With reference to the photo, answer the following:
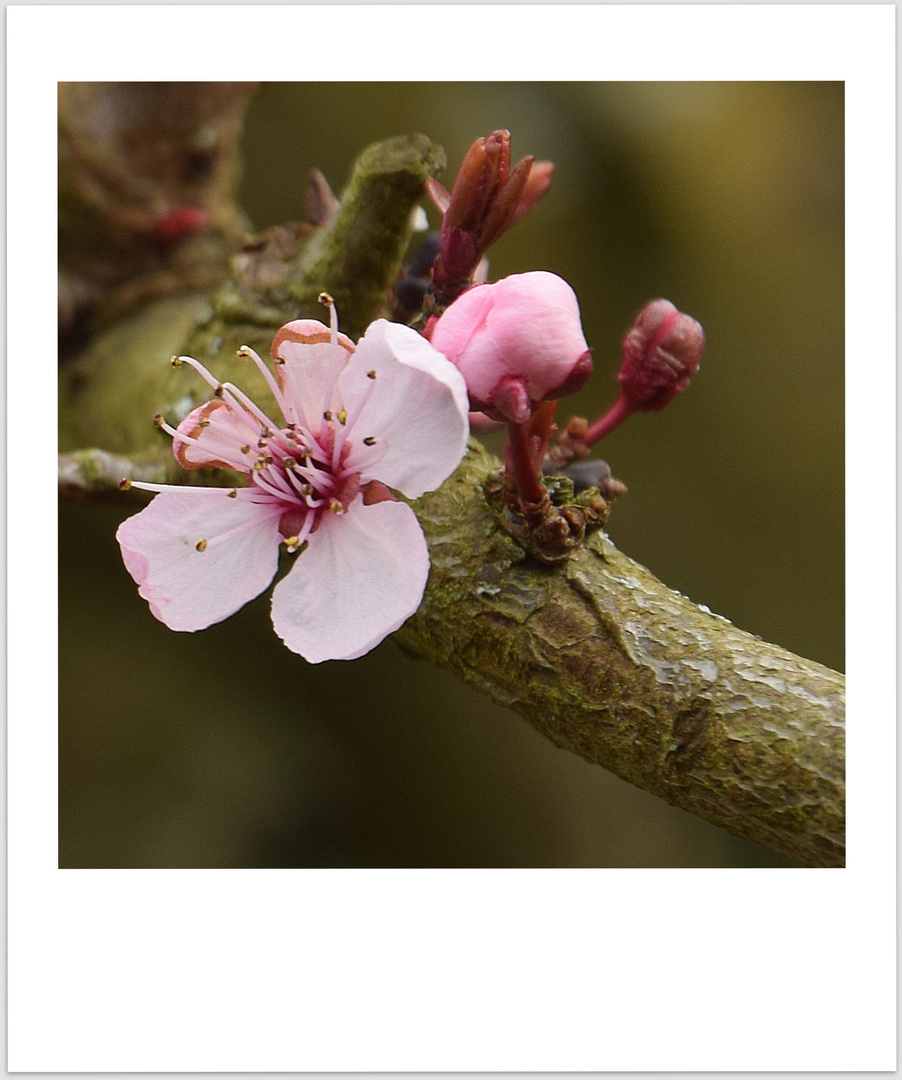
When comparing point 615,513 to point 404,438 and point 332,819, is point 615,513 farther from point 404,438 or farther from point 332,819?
point 404,438

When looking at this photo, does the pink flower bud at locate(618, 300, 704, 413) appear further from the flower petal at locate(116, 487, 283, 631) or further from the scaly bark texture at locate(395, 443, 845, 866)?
the flower petal at locate(116, 487, 283, 631)

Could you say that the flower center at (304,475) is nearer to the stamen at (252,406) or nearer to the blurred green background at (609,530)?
the stamen at (252,406)

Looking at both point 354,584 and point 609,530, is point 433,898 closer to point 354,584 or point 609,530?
point 354,584

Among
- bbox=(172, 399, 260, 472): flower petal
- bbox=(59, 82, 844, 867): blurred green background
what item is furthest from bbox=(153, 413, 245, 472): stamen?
bbox=(59, 82, 844, 867): blurred green background

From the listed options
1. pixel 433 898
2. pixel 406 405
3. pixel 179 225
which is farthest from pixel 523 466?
pixel 179 225

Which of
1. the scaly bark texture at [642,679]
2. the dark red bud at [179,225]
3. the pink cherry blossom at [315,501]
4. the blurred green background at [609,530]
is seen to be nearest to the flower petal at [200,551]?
the pink cherry blossom at [315,501]

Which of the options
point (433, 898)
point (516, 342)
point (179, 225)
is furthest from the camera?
point (179, 225)
